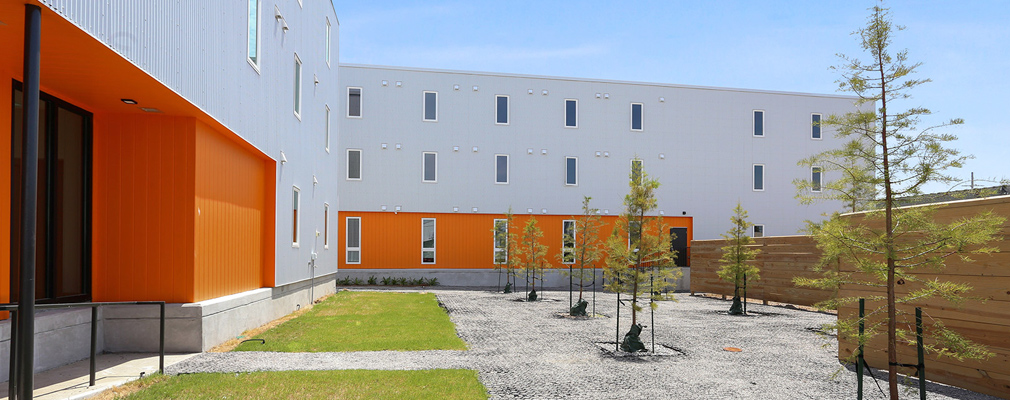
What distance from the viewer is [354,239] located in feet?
89.2

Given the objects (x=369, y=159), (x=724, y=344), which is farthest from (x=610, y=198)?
(x=724, y=344)

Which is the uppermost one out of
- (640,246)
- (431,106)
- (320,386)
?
(431,106)

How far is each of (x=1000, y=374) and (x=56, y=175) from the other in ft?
36.2

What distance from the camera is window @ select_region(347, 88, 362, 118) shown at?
27.4 metres

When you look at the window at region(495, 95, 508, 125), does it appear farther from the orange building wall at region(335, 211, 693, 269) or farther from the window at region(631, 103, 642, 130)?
the window at region(631, 103, 642, 130)

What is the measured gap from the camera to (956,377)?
7430 mm

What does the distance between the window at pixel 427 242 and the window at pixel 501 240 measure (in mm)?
2689

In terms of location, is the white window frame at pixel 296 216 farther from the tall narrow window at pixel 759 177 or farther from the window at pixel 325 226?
the tall narrow window at pixel 759 177

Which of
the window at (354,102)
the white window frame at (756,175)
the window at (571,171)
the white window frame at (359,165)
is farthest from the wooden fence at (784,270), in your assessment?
the window at (354,102)

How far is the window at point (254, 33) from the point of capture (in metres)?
11.3

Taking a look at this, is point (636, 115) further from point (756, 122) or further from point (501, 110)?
point (501, 110)

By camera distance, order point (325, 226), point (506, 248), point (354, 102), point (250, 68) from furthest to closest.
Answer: point (354, 102)
point (506, 248)
point (325, 226)
point (250, 68)

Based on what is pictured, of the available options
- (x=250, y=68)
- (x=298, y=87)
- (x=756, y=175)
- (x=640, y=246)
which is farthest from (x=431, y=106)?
(x=640, y=246)

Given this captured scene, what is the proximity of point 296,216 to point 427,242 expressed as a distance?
12.5 metres
